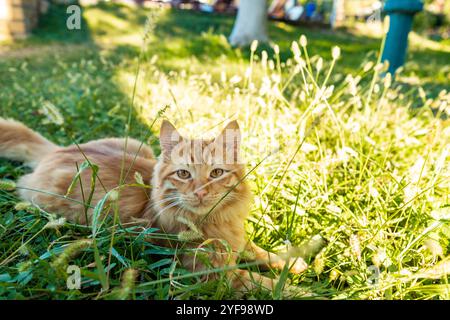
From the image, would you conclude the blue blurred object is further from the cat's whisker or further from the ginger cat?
the cat's whisker

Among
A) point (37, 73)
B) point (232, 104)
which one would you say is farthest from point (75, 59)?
point (232, 104)

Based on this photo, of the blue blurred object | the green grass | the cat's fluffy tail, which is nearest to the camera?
the green grass

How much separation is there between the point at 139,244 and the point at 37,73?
4628mm

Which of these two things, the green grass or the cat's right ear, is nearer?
the green grass

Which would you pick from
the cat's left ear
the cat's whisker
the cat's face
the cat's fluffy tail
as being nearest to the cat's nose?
the cat's face

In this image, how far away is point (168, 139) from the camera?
194 cm

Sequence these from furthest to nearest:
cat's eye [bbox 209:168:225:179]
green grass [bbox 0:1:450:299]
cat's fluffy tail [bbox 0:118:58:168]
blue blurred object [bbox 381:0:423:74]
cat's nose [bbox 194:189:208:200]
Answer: blue blurred object [bbox 381:0:423:74], cat's fluffy tail [bbox 0:118:58:168], cat's eye [bbox 209:168:225:179], cat's nose [bbox 194:189:208:200], green grass [bbox 0:1:450:299]

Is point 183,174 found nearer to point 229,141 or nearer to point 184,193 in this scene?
point 184,193

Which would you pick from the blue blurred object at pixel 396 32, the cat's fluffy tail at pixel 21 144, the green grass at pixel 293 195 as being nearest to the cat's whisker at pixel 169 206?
the green grass at pixel 293 195

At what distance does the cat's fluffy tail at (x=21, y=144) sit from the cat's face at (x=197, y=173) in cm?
106

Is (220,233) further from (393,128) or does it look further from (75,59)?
(75,59)

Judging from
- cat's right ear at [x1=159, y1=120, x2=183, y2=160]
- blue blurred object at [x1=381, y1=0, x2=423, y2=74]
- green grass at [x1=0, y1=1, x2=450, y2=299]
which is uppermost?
blue blurred object at [x1=381, y1=0, x2=423, y2=74]

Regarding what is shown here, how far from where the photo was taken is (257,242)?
2.14m

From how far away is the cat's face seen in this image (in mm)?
1769
